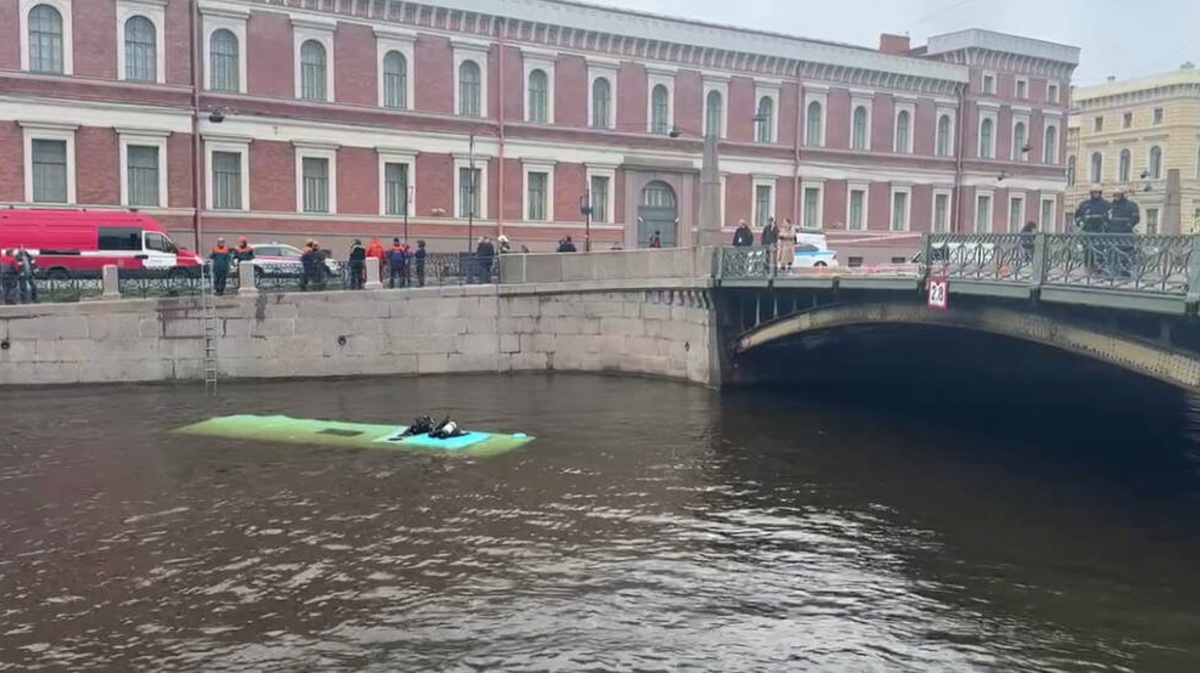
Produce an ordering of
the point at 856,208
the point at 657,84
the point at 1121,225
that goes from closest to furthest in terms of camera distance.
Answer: the point at 1121,225, the point at 657,84, the point at 856,208

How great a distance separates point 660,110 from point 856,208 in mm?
12225

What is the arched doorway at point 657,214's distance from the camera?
4591 cm

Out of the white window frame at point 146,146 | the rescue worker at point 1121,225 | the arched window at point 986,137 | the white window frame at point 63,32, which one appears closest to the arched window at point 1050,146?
the arched window at point 986,137

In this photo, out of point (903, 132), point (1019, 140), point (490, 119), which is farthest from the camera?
point (1019, 140)

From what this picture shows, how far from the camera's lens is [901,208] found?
54000 mm

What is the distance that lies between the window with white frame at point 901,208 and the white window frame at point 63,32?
36649mm

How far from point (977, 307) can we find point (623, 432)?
6.84m

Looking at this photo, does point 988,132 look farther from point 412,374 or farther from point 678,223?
point 412,374

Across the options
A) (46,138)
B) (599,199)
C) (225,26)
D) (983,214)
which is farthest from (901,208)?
(46,138)

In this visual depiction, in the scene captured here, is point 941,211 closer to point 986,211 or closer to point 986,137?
point 986,211

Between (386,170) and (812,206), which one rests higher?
(386,170)

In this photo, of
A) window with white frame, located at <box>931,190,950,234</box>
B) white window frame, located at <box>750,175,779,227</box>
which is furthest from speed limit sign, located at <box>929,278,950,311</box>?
window with white frame, located at <box>931,190,950,234</box>

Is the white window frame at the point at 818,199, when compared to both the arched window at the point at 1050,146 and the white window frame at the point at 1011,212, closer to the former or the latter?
the white window frame at the point at 1011,212

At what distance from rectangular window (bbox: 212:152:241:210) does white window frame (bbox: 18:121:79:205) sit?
4.29 m
